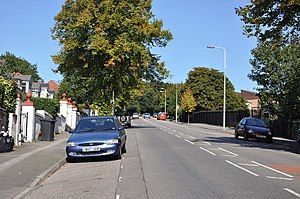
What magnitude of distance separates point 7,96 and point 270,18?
12667mm

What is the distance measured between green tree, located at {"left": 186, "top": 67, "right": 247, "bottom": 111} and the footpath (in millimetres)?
70206

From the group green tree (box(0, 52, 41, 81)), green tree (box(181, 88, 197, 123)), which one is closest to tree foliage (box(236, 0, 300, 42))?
green tree (box(181, 88, 197, 123))

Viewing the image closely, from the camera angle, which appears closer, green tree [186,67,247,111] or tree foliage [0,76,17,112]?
tree foliage [0,76,17,112]

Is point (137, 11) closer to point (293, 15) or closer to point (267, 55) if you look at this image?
point (267, 55)

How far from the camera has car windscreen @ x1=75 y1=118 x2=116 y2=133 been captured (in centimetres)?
1833

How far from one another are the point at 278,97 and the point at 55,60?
2262 cm

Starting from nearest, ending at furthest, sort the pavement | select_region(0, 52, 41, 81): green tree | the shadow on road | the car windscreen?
the pavement
the car windscreen
the shadow on road
select_region(0, 52, 41, 81): green tree

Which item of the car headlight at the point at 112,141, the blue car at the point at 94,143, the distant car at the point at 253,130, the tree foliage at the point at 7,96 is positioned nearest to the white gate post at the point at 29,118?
the tree foliage at the point at 7,96

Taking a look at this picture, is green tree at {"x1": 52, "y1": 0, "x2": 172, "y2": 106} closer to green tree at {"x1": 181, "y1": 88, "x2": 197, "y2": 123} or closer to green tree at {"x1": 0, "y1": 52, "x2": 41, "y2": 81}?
green tree at {"x1": 181, "y1": 88, "x2": 197, "y2": 123}

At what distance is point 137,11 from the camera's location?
1912 inches

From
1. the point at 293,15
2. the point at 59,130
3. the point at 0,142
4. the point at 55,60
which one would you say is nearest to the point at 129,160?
the point at 0,142

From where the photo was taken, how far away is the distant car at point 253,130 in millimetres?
31547

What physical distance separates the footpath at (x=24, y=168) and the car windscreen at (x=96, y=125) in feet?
4.05

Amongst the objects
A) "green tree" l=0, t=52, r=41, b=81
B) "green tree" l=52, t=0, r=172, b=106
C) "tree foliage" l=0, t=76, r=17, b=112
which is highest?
"green tree" l=0, t=52, r=41, b=81
